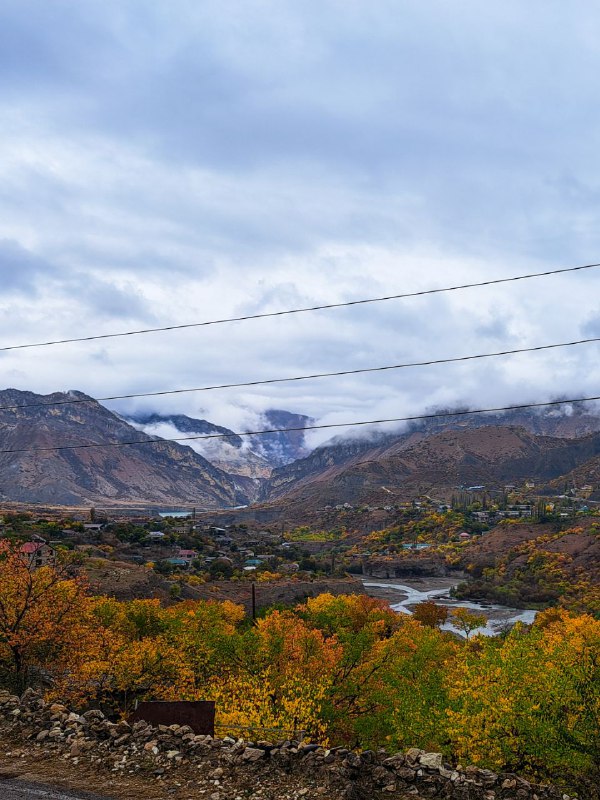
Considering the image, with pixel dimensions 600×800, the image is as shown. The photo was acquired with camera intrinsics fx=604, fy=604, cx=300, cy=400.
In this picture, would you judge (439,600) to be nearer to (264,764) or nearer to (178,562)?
(178,562)

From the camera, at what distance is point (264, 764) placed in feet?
43.1

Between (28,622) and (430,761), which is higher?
(430,761)

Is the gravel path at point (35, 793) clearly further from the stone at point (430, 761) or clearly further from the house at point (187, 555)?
the house at point (187, 555)

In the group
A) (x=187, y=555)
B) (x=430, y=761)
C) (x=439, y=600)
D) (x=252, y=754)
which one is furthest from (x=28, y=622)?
(x=439, y=600)

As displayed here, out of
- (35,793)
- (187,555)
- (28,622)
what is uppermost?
(35,793)

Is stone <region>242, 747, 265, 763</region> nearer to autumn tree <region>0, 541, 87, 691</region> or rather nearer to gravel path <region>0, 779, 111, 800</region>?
gravel path <region>0, 779, 111, 800</region>

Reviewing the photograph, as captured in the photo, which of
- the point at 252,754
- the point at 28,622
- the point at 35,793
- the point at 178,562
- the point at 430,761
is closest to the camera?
the point at 35,793

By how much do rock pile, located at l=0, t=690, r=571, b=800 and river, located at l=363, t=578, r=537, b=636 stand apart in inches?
3810

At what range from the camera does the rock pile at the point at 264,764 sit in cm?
1234

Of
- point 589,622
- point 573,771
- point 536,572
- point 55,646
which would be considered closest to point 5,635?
point 55,646

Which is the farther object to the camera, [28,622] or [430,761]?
[28,622]

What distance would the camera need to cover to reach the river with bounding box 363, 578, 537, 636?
382 ft

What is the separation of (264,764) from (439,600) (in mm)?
147183

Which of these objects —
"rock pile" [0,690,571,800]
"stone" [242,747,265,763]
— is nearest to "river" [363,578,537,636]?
"rock pile" [0,690,571,800]
